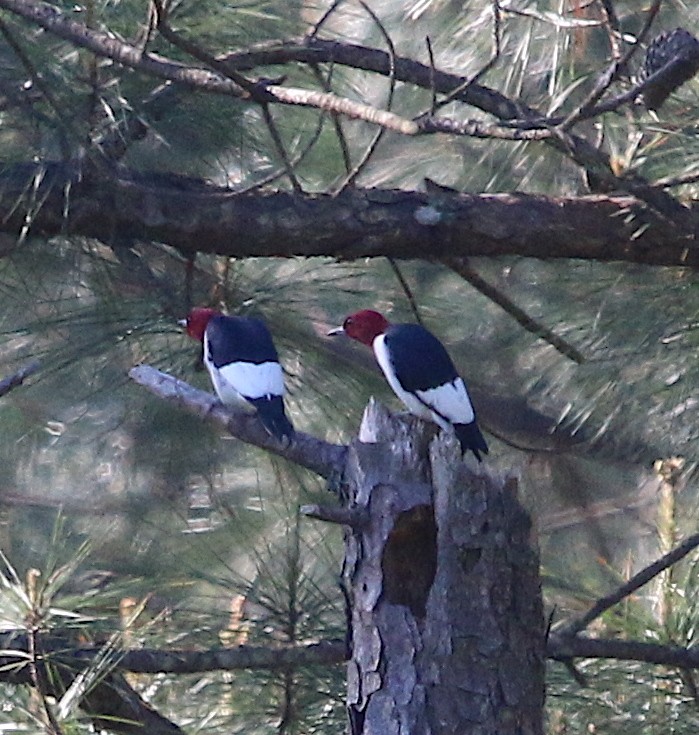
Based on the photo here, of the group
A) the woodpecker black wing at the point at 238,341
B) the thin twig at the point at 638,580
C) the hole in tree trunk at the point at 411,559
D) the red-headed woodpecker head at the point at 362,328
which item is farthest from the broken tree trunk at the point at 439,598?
the red-headed woodpecker head at the point at 362,328

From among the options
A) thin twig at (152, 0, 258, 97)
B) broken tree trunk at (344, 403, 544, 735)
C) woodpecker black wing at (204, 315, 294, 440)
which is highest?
woodpecker black wing at (204, 315, 294, 440)

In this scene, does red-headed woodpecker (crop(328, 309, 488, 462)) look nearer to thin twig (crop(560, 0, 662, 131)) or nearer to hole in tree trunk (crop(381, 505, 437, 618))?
hole in tree trunk (crop(381, 505, 437, 618))

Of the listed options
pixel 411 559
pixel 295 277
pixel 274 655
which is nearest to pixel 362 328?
pixel 295 277

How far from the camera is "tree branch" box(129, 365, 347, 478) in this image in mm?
1391

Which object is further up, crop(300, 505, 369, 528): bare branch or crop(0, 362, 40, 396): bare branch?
crop(0, 362, 40, 396): bare branch

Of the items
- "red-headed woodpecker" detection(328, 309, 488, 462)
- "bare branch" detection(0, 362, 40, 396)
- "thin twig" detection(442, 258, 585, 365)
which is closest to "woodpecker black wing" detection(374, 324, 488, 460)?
"red-headed woodpecker" detection(328, 309, 488, 462)

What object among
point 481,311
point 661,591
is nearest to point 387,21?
point 481,311

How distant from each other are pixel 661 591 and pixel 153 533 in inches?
40.2

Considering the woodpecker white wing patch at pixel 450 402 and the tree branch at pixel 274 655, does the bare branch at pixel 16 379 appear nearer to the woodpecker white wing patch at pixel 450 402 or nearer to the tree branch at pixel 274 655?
the tree branch at pixel 274 655

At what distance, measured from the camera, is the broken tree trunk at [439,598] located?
1.22 meters

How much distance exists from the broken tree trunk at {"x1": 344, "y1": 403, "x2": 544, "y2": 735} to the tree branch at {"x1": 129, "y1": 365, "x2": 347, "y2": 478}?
88 millimetres

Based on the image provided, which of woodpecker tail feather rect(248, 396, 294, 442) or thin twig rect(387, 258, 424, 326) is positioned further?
thin twig rect(387, 258, 424, 326)

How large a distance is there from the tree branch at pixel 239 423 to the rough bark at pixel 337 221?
0.17 metres

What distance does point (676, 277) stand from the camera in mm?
1649
